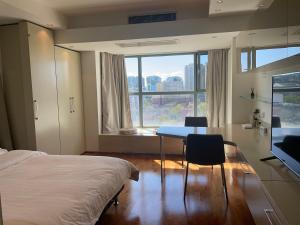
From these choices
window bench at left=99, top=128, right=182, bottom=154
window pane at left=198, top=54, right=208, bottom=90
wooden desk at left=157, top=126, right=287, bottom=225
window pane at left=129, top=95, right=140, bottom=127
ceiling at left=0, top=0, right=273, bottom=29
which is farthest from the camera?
window pane at left=129, top=95, right=140, bottom=127

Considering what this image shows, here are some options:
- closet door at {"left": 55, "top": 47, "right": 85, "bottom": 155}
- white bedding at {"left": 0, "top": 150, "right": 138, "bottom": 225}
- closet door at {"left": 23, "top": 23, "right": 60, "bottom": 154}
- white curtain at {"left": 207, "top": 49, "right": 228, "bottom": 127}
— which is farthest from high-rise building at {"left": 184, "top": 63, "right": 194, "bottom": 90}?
white bedding at {"left": 0, "top": 150, "right": 138, "bottom": 225}

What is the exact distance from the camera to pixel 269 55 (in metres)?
2.25

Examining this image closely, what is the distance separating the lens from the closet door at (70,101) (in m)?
4.31

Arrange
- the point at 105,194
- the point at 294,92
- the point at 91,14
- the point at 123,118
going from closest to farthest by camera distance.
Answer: the point at 294,92 < the point at 105,194 < the point at 91,14 < the point at 123,118

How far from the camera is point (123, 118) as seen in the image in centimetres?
556

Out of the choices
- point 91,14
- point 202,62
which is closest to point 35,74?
point 91,14

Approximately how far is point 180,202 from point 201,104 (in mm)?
2931

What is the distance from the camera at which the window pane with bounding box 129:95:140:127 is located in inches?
225

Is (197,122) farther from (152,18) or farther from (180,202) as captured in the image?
(152,18)

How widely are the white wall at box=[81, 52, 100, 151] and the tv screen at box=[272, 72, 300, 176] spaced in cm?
375

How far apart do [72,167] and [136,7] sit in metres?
2.77

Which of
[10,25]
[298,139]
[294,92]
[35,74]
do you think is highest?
[10,25]

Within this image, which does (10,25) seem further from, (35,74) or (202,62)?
(202,62)

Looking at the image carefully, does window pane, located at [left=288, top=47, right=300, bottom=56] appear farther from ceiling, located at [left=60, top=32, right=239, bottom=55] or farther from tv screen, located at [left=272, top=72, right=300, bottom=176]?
ceiling, located at [left=60, top=32, right=239, bottom=55]
